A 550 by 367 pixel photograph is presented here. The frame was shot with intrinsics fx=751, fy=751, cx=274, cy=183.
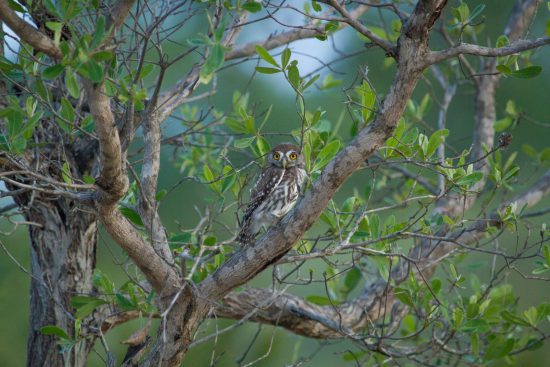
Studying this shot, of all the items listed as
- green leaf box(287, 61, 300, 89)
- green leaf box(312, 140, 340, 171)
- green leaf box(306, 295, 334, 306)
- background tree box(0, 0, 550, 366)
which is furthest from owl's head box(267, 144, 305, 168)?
green leaf box(287, 61, 300, 89)

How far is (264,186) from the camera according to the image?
462 centimetres

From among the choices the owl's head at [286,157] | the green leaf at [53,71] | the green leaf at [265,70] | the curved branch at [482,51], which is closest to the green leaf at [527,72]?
the curved branch at [482,51]

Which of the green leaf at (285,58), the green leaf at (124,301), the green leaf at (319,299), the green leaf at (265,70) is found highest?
the green leaf at (285,58)

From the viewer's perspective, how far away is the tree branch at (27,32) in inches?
92.1

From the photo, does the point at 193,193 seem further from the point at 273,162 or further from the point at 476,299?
the point at 476,299

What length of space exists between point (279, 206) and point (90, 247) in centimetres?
114

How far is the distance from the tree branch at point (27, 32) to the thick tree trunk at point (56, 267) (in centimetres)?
157

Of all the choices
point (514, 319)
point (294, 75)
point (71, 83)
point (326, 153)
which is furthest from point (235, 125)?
point (514, 319)

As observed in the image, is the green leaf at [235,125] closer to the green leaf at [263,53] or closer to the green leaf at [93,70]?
the green leaf at [263,53]

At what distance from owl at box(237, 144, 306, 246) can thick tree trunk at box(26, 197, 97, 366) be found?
927mm

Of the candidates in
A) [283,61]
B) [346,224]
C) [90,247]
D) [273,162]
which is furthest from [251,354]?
[283,61]

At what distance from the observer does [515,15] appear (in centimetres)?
525

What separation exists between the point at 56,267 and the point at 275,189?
54.2 inches

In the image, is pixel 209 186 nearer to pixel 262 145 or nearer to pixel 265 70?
pixel 262 145
